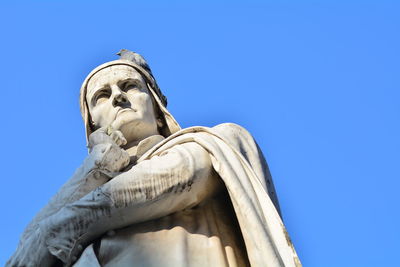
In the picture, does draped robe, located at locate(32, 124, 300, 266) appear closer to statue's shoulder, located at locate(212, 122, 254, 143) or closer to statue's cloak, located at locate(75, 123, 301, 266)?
statue's cloak, located at locate(75, 123, 301, 266)

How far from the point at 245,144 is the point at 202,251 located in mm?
1136

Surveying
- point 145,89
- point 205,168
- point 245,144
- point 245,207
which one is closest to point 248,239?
point 245,207

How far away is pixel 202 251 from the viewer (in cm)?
596

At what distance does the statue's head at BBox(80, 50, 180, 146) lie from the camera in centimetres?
720

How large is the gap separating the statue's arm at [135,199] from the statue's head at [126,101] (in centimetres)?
95

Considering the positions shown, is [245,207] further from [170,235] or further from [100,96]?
[100,96]

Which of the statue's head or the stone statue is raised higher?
the statue's head

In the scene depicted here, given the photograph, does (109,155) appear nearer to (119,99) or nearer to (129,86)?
(119,99)

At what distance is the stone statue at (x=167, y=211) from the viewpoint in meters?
5.84

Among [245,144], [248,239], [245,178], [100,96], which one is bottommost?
[248,239]

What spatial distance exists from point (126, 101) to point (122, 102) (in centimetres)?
4

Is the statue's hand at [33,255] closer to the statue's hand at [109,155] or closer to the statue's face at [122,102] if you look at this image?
the statue's hand at [109,155]

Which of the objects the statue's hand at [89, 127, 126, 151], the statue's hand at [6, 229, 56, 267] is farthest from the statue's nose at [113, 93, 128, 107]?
the statue's hand at [6, 229, 56, 267]

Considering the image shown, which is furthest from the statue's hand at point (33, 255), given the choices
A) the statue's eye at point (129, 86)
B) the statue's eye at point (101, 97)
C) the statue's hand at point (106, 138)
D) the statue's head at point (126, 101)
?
the statue's eye at point (129, 86)
